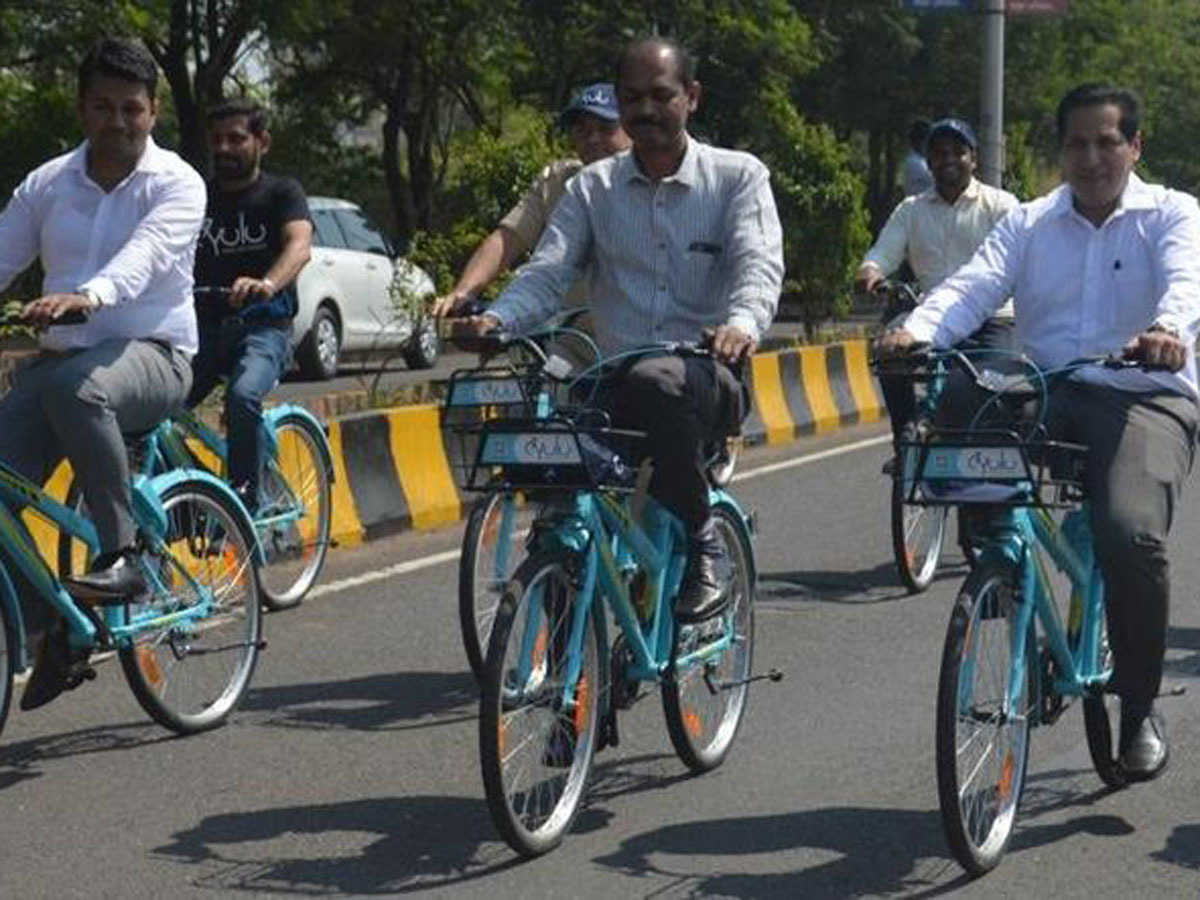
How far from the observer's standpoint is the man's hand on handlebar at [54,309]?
645 centimetres

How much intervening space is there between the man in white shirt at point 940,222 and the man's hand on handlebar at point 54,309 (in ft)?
16.4

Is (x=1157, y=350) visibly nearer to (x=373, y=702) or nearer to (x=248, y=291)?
(x=373, y=702)

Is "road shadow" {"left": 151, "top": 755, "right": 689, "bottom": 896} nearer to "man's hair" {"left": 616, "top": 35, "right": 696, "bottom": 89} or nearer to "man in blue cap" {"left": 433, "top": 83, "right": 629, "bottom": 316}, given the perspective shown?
"man's hair" {"left": 616, "top": 35, "right": 696, "bottom": 89}

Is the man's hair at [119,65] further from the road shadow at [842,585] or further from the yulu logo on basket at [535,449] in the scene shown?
the road shadow at [842,585]

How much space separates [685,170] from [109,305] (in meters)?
1.56

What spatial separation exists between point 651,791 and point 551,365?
1155 millimetres

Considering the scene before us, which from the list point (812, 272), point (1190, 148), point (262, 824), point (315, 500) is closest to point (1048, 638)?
Answer: point (262, 824)

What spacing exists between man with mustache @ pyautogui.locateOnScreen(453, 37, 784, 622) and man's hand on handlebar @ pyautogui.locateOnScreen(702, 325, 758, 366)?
19cm

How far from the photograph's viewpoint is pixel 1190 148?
56.2 meters

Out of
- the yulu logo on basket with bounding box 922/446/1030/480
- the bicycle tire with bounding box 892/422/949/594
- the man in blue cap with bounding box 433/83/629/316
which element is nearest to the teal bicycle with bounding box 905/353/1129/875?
the yulu logo on basket with bounding box 922/446/1030/480

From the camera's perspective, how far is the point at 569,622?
6074 millimetres

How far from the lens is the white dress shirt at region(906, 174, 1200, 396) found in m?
6.33

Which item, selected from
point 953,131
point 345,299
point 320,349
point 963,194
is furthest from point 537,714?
point 345,299

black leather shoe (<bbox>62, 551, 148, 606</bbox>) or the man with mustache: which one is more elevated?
the man with mustache
